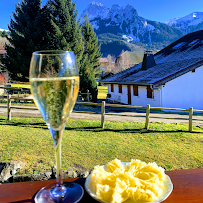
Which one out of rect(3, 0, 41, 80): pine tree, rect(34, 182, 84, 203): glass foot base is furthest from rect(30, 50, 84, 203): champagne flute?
rect(3, 0, 41, 80): pine tree

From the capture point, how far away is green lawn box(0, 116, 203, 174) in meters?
5.34

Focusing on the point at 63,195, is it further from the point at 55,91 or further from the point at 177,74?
the point at 177,74

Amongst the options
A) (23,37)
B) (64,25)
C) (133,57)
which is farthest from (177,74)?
(133,57)

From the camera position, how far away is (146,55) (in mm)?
21500

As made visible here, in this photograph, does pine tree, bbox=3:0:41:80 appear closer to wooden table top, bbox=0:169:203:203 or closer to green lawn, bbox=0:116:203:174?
green lawn, bbox=0:116:203:174

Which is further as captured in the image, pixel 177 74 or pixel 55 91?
pixel 177 74

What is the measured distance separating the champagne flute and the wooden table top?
0.16ft

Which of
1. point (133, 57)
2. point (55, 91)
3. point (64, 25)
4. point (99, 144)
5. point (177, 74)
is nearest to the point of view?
point (55, 91)

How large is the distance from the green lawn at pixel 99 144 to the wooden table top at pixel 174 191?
4174 mm

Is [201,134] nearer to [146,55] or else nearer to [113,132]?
[113,132]

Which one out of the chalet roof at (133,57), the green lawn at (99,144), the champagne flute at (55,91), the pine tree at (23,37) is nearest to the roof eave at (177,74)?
the green lawn at (99,144)

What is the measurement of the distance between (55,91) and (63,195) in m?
0.47

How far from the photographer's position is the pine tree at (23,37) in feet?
68.7

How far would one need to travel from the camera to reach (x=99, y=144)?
6.64 m
